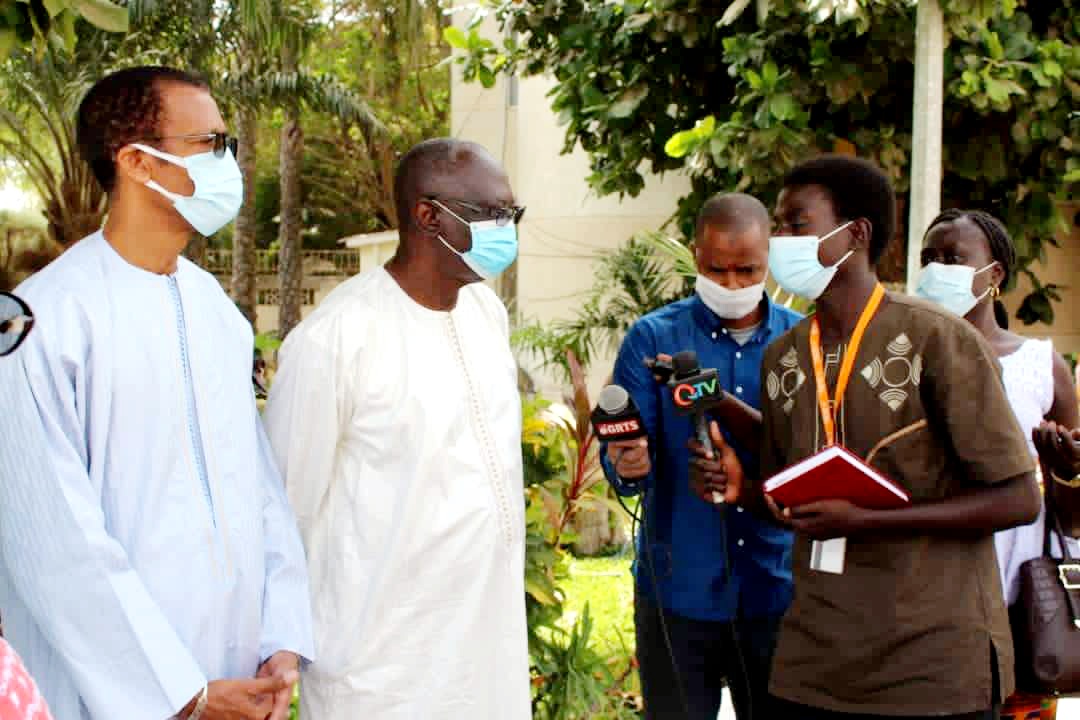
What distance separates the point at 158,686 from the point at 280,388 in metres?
0.81

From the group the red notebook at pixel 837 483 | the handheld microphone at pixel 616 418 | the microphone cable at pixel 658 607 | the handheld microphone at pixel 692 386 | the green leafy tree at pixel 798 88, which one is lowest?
the microphone cable at pixel 658 607

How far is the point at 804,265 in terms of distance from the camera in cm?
313

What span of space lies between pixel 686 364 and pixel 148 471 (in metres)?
1.39

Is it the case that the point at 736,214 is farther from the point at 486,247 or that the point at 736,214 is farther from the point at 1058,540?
the point at 1058,540

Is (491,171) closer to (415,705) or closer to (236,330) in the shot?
(236,330)

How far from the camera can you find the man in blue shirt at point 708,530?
11.8ft

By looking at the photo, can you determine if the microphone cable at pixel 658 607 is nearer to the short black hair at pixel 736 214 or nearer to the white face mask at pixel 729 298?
the white face mask at pixel 729 298

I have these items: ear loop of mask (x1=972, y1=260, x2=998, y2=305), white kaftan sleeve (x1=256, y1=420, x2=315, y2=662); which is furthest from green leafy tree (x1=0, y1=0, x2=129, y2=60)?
ear loop of mask (x1=972, y1=260, x2=998, y2=305)

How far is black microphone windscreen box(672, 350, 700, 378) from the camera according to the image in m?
3.22

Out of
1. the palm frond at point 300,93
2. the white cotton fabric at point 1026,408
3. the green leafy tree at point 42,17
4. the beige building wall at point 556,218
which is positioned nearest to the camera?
the green leafy tree at point 42,17

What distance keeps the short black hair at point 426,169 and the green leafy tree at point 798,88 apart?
381cm

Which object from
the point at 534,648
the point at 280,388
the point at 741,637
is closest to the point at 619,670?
the point at 534,648

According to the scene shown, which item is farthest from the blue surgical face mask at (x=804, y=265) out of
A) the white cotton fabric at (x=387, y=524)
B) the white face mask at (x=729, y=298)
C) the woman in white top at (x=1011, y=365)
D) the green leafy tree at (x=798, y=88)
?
the green leafy tree at (x=798, y=88)

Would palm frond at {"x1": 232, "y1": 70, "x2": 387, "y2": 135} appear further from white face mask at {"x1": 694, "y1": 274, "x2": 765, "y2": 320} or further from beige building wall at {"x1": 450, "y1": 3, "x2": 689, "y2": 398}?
white face mask at {"x1": 694, "y1": 274, "x2": 765, "y2": 320}
